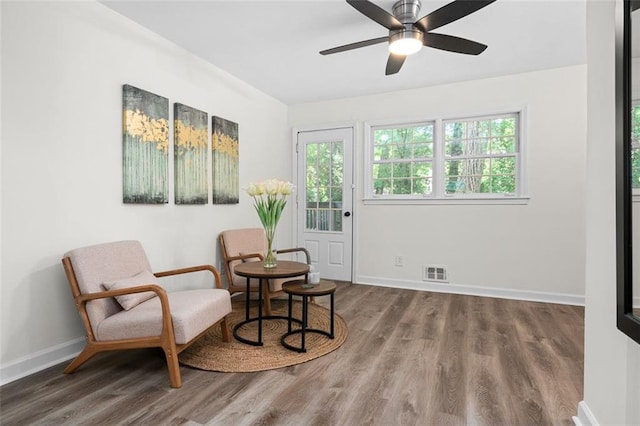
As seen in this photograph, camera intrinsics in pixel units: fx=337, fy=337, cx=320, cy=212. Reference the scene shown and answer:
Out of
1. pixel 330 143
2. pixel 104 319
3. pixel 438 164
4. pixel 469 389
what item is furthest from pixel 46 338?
pixel 438 164

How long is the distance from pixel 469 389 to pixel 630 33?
1851 mm

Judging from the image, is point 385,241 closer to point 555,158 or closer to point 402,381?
point 555,158

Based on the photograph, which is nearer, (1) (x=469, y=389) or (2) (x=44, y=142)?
(1) (x=469, y=389)

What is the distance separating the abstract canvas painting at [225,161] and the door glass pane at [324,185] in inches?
52.0

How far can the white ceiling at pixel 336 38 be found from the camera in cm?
258

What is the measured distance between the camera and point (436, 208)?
14.1ft

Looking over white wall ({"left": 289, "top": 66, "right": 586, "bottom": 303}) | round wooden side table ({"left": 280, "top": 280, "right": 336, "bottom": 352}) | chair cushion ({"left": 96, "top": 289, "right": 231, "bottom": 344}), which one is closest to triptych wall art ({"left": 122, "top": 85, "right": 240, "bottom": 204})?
chair cushion ({"left": 96, "top": 289, "right": 231, "bottom": 344})

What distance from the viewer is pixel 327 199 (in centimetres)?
494

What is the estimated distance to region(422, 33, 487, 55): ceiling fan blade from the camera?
2475 mm

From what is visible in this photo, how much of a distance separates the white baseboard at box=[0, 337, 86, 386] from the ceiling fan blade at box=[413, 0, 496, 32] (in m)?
3.30

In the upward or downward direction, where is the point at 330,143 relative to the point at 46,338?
upward

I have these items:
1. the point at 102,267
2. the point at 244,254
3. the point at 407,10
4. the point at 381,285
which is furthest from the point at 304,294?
the point at 381,285

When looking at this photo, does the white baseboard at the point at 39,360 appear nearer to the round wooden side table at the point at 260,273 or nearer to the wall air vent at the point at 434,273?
the round wooden side table at the point at 260,273

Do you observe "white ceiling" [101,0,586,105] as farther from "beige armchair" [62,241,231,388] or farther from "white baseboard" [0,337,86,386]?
"white baseboard" [0,337,86,386]
